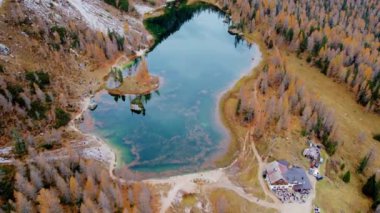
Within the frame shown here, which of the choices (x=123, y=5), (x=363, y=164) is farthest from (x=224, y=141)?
(x=123, y=5)

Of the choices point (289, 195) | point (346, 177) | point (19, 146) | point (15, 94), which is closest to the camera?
point (289, 195)

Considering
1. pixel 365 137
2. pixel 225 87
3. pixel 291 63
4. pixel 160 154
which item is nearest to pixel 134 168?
pixel 160 154

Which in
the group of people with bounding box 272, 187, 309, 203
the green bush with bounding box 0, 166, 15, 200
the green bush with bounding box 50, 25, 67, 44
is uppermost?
the green bush with bounding box 50, 25, 67, 44

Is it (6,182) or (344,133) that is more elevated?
(6,182)

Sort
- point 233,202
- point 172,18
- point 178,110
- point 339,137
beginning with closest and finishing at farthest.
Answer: point 233,202, point 339,137, point 178,110, point 172,18

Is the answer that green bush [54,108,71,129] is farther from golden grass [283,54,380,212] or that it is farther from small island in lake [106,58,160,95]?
golden grass [283,54,380,212]

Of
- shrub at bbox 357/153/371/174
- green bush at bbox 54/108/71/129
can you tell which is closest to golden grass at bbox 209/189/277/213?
shrub at bbox 357/153/371/174

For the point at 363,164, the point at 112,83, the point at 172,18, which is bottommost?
the point at 363,164

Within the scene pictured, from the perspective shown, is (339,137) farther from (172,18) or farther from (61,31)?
(172,18)
